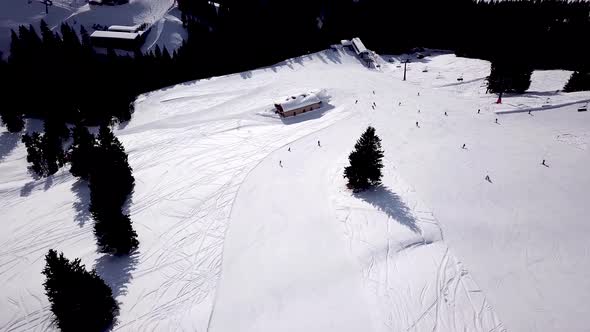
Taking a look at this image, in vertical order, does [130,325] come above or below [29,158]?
below

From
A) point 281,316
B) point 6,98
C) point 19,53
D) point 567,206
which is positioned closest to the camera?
point 281,316

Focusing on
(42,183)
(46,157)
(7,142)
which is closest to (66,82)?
(7,142)

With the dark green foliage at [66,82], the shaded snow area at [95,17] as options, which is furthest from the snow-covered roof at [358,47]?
the dark green foliage at [66,82]

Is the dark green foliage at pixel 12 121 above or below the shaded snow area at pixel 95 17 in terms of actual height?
below

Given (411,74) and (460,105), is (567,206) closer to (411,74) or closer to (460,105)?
(460,105)

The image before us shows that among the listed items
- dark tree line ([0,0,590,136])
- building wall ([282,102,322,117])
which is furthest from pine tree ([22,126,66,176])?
building wall ([282,102,322,117])

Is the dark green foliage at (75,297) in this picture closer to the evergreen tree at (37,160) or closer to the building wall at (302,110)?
the evergreen tree at (37,160)

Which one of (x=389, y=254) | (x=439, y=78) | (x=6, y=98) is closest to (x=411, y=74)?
(x=439, y=78)
